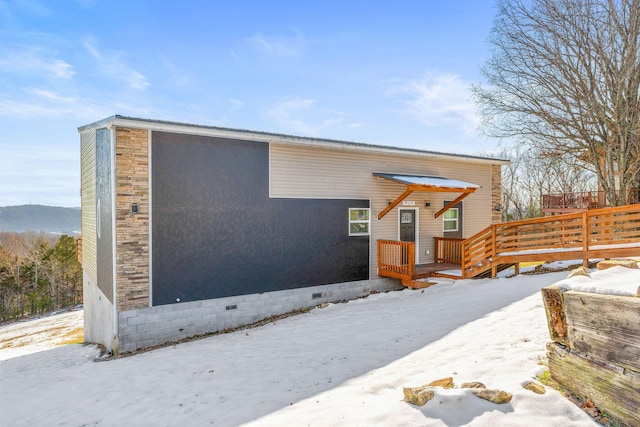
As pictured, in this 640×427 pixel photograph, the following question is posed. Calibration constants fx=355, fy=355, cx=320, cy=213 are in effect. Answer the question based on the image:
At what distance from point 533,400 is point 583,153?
17.0 metres

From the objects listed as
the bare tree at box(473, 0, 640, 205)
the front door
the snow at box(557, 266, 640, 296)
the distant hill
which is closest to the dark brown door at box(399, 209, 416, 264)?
the front door

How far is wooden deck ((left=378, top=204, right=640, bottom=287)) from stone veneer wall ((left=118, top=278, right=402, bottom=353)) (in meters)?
1.83

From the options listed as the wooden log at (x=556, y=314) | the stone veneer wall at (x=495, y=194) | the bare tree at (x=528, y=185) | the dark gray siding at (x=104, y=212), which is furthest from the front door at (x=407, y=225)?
the bare tree at (x=528, y=185)

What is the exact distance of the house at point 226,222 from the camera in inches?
332

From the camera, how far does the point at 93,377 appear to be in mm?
6785

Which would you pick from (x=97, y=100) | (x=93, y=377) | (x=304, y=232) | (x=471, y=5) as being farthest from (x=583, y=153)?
(x=97, y=100)

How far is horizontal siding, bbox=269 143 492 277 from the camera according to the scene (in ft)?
34.8

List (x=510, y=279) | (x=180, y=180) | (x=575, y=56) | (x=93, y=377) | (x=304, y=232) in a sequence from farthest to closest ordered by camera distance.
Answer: (x=575, y=56), (x=304, y=232), (x=510, y=279), (x=180, y=180), (x=93, y=377)

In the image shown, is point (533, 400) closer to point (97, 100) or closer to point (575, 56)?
point (575, 56)

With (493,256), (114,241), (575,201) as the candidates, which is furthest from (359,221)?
(575,201)

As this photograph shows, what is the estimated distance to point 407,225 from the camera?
12977 mm

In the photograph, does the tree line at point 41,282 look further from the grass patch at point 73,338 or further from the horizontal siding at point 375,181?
the horizontal siding at point 375,181

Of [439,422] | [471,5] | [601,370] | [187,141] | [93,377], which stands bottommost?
[93,377]

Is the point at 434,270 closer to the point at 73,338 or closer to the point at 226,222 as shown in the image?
the point at 226,222
